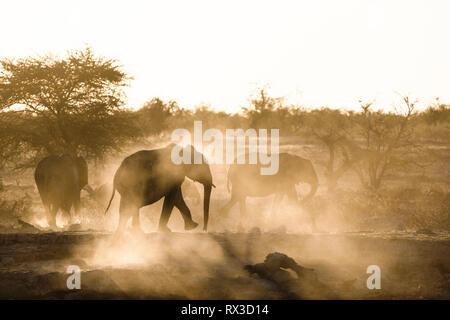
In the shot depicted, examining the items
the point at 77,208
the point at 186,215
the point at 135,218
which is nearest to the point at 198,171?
the point at 186,215

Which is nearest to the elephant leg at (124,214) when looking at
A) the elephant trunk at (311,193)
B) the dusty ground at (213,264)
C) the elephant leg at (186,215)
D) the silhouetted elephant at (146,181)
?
the silhouetted elephant at (146,181)

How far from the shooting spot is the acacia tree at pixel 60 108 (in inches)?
602

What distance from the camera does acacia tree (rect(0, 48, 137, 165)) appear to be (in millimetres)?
15281

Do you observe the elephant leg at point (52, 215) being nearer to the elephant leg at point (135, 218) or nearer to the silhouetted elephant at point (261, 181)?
the elephant leg at point (135, 218)

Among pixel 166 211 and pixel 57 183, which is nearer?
pixel 166 211

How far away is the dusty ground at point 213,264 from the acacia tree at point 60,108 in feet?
25.9

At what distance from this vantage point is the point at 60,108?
51.2 ft

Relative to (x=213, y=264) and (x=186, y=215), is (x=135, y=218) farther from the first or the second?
(x=213, y=264)

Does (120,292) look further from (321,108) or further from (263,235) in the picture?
(321,108)

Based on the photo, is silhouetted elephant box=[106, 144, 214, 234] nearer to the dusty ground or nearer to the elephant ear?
the dusty ground

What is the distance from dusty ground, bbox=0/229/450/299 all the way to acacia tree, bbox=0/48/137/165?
7905 mm

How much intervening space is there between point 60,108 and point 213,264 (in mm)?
10094

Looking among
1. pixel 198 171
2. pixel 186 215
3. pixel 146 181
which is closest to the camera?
pixel 146 181

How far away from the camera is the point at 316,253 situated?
24.2 feet
